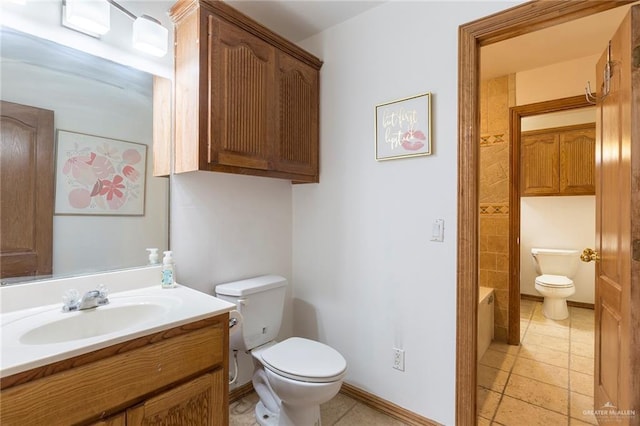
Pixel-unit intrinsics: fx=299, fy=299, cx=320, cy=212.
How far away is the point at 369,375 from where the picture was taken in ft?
6.20

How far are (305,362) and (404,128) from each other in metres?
1.37

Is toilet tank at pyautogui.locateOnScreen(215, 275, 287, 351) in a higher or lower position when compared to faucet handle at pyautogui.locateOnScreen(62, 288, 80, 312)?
lower

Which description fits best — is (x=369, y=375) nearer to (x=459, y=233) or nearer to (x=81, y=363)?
(x=459, y=233)

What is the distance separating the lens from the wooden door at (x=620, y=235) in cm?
122

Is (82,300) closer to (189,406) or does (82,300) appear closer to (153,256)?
(153,256)

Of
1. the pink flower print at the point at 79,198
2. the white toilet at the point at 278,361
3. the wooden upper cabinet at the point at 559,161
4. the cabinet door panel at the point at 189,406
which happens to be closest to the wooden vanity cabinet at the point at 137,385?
the cabinet door panel at the point at 189,406

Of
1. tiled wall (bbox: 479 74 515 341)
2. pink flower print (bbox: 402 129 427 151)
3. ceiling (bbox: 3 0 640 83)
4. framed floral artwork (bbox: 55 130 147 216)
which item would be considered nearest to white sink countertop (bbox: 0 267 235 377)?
framed floral artwork (bbox: 55 130 147 216)

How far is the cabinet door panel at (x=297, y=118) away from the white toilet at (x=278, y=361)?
30.4 inches

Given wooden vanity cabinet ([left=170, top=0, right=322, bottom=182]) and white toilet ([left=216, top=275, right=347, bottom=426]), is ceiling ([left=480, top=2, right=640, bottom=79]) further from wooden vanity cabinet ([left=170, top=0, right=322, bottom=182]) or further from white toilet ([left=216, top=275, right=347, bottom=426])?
white toilet ([left=216, top=275, right=347, bottom=426])

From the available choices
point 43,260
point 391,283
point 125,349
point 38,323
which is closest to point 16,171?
point 43,260

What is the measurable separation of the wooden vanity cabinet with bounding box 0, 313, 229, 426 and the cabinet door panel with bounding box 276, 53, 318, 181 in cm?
105

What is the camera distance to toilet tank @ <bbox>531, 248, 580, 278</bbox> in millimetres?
3613

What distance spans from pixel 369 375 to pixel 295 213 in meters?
1.21

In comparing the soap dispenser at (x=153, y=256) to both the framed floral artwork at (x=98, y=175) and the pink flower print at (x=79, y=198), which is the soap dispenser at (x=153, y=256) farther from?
the pink flower print at (x=79, y=198)
